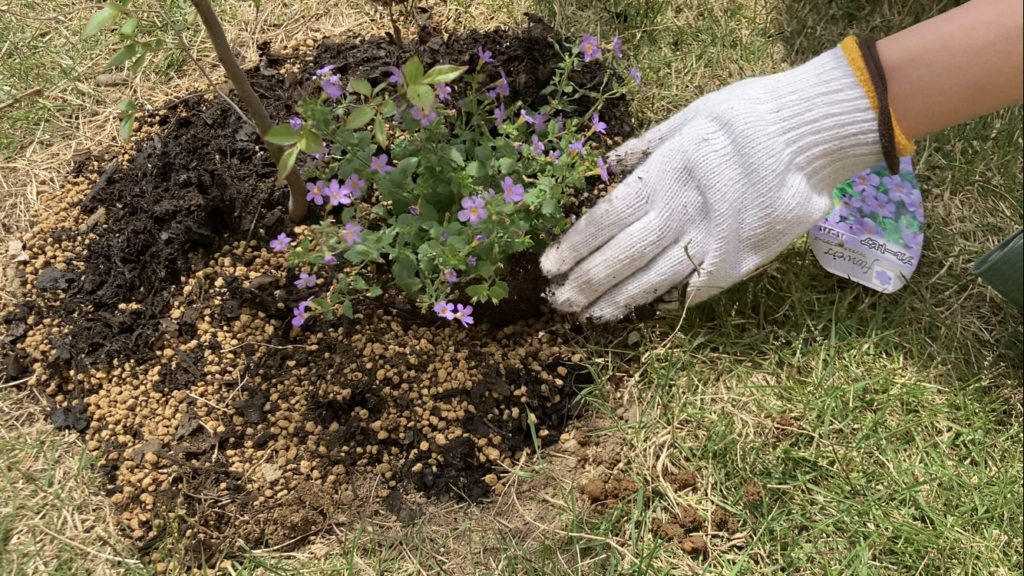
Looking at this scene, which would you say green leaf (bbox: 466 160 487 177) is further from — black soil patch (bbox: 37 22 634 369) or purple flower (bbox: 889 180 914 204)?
purple flower (bbox: 889 180 914 204)

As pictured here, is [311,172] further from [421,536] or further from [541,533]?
[541,533]

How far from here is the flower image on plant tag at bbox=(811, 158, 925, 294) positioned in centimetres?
189

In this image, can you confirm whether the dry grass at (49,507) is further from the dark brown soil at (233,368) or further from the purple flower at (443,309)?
the purple flower at (443,309)

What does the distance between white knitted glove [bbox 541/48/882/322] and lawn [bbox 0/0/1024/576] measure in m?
0.15

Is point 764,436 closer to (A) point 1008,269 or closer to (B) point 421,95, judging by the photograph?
(A) point 1008,269

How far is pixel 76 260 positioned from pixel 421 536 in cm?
129

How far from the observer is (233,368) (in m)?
1.74

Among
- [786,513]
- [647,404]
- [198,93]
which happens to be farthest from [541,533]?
[198,93]

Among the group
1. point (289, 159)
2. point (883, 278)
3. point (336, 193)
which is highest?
point (289, 159)

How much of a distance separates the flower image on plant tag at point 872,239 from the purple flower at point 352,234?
1.31 meters

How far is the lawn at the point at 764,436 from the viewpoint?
1567 millimetres

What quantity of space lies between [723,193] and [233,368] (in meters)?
1.37

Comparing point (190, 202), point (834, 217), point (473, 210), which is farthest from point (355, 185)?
point (834, 217)

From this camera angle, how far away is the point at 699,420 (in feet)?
5.62
